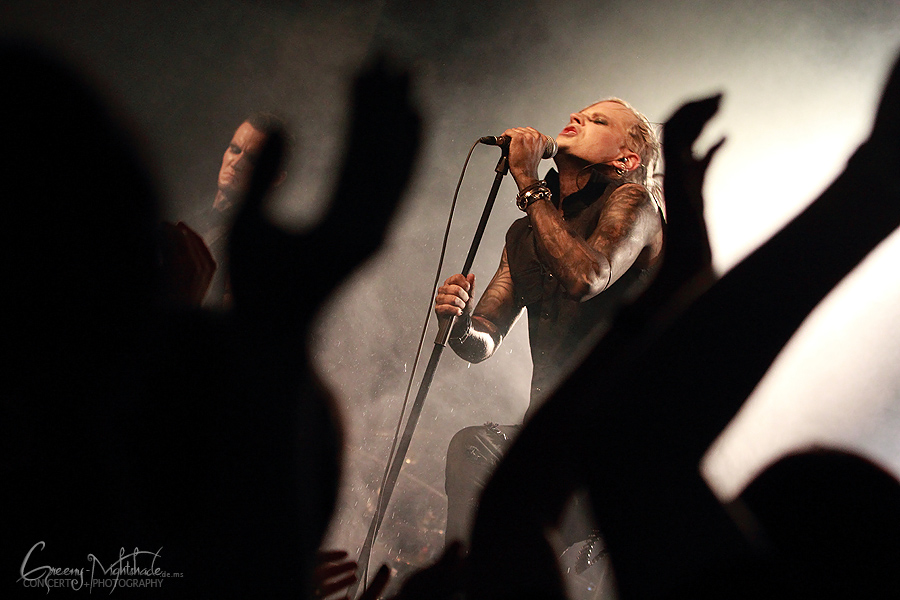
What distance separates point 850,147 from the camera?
1.71 m

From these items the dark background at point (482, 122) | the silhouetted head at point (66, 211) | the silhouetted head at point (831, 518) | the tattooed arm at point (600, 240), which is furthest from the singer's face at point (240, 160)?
the silhouetted head at point (831, 518)

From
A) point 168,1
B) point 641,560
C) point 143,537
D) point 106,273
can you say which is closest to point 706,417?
point 641,560

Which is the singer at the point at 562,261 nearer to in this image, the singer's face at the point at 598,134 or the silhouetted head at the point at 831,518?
the singer's face at the point at 598,134

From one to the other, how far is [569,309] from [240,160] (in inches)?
44.8

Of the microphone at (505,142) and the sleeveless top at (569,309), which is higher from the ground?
the microphone at (505,142)

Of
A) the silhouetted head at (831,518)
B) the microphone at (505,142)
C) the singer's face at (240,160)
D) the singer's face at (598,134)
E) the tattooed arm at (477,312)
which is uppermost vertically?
the singer's face at (598,134)

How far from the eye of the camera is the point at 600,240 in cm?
124

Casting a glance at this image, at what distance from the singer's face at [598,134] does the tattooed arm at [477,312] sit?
43 cm

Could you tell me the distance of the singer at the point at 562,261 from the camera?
1212 mm

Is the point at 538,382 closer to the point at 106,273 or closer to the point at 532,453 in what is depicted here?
the point at 532,453

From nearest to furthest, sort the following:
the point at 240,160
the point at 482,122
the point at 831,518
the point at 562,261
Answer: the point at 562,261
the point at 831,518
the point at 240,160
the point at 482,122

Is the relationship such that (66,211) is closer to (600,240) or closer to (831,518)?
(600,240)

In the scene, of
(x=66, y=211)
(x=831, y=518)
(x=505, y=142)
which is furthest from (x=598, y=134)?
(x=66, y=211)

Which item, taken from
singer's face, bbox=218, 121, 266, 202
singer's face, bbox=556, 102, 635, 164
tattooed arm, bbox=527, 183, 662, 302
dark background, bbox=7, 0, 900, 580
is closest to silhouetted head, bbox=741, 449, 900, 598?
dark background, bbox=7, 0, 900, 580
